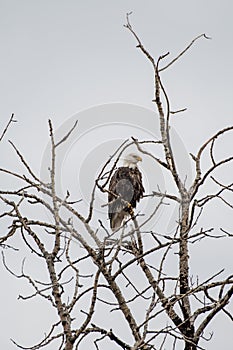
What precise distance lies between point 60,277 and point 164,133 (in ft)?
4.93

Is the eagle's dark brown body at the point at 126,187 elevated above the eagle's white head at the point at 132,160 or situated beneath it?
situated beneath

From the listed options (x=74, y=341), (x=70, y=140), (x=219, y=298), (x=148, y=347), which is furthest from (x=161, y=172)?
(x=74, y=341)

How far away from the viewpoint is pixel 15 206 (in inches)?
129

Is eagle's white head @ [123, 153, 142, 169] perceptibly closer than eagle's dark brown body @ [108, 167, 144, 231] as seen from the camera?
No

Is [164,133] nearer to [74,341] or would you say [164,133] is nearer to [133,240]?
[133,240]

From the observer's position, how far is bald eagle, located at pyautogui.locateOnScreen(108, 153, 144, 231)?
760 cm

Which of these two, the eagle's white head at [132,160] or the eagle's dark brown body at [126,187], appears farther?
the eagle's white head at [132,160]

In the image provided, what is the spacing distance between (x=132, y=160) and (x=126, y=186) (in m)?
0.60

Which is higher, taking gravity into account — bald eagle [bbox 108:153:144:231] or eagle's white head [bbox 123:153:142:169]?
eagle's white head [bbox 123:153:142:169]

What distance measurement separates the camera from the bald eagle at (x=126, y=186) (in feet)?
24.9

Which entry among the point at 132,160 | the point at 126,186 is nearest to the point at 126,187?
the point at 126,186

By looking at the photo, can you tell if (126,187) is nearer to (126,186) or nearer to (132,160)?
(126,186)

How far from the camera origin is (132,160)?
8734 millimetres

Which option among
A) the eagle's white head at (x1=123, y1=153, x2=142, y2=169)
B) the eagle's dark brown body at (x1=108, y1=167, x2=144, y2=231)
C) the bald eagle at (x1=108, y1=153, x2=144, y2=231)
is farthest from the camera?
the eagle's white head at (x1=123, y1=153, x2=142, y2=169)
